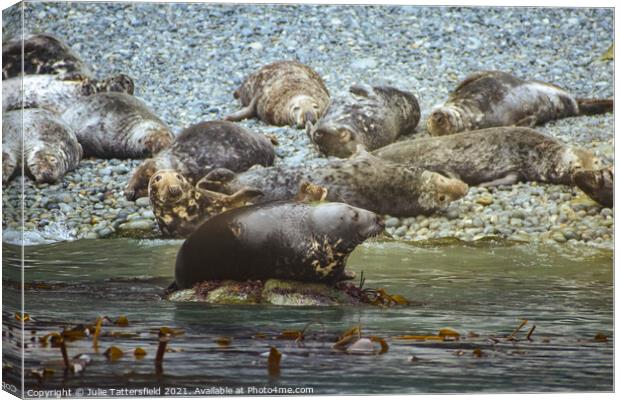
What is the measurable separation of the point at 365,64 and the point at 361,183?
2.87ft

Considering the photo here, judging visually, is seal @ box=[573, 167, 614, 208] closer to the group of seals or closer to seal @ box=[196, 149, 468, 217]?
seal @ box=[196, 149, 468, 217]

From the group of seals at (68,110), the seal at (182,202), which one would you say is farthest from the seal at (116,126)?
the seal at (182,202)

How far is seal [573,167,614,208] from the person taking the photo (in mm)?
9500

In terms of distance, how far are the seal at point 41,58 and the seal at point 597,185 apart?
3659 mm

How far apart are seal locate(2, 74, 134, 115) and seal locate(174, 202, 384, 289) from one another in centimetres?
123

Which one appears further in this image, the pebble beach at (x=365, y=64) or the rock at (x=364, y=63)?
the rock at (x=364, y=63)

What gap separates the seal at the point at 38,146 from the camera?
8.64m

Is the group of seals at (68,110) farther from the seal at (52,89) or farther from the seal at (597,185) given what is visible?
the seal at (597,185)

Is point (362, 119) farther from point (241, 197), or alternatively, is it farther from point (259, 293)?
point (259, 293)

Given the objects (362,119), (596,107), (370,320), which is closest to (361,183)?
(362,119)

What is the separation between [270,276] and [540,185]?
227cm

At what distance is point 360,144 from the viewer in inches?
381

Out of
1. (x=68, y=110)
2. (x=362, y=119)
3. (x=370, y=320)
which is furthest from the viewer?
(x=362, y=119)

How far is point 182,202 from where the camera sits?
9.08 meters
